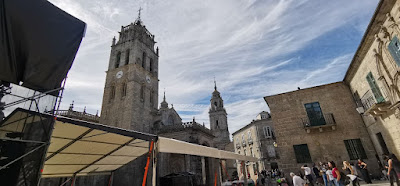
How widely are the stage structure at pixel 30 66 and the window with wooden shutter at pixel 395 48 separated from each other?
12187mm

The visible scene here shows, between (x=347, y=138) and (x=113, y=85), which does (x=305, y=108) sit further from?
(x=113, y=85)

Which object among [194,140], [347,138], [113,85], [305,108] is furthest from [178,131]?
[347,138]

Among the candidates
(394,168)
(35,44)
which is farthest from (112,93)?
(394,168)

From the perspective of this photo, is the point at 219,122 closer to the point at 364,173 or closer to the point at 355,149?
the point at 355,149

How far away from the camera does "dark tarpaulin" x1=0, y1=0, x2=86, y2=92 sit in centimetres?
436

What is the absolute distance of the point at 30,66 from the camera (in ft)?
15.5

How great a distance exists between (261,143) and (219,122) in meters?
16.9

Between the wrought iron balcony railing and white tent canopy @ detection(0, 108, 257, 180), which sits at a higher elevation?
the wrought iron balcony railing

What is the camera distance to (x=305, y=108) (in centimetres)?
1440

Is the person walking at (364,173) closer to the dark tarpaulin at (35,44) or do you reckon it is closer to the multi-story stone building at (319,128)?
the multi-story stone building at (319,128)

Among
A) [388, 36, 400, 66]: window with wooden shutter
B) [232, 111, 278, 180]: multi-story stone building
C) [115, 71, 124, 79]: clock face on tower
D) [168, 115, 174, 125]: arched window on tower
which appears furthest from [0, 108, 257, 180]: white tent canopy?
[232, 111, 278, 180]: multi-story stone building

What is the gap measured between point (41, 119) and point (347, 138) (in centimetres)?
1662

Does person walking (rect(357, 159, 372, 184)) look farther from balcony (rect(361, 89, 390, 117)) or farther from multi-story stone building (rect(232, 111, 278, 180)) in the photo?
multi-story stone building (rect(232, 111, 278, 180))

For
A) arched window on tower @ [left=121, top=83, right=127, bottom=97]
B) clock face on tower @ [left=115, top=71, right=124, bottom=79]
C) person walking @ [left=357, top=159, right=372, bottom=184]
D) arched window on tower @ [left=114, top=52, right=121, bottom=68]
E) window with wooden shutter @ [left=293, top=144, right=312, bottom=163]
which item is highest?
arched window on tower @ [left=114, top=52, right=121, bottom=68]
